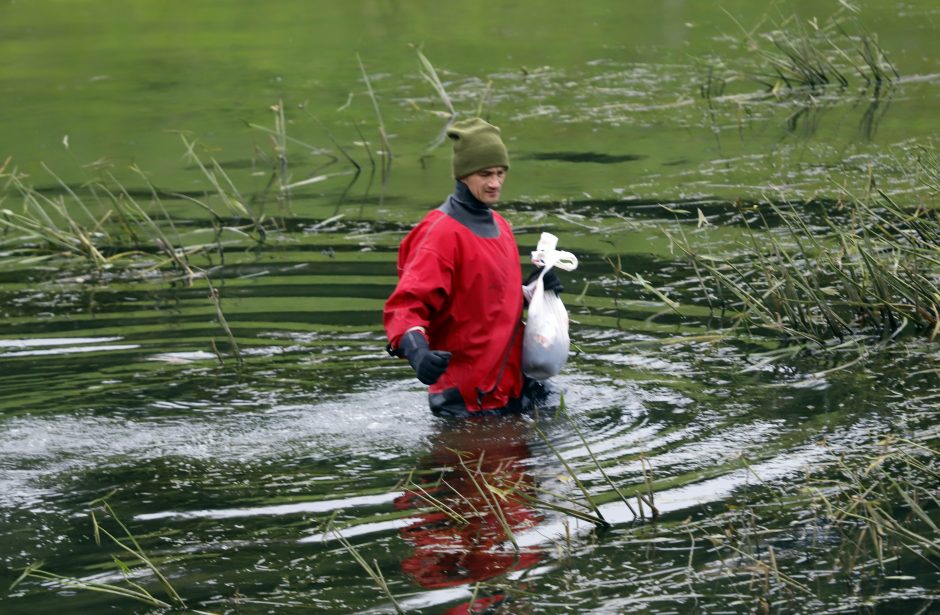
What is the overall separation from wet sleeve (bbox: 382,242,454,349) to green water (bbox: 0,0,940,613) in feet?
1.84

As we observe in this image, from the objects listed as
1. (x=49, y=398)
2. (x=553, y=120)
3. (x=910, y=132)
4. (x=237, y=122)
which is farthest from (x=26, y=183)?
(x=910, y=132)

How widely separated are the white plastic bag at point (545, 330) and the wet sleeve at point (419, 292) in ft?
1.49

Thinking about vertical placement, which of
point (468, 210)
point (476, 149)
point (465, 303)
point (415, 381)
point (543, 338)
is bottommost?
point (415, 381)

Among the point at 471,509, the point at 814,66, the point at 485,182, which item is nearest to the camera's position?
the point at 471,509

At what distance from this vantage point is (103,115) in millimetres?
15930

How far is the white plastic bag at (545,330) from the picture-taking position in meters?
6.79

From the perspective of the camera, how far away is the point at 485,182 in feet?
21.7

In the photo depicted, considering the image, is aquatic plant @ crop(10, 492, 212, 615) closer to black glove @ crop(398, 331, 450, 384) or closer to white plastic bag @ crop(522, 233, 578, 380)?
black glove @ crop(398, 331, 450, 384)

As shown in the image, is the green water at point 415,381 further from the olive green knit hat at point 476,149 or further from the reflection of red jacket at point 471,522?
the olive green knit hat at point 476,149

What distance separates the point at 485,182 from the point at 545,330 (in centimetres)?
71

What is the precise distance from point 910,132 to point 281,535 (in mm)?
8476

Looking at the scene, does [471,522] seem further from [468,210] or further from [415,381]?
[415,381]

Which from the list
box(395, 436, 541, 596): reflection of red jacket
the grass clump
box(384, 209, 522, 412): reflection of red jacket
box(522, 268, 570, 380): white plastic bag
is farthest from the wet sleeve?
the grass clump

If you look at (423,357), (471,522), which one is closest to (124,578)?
(471,522)
